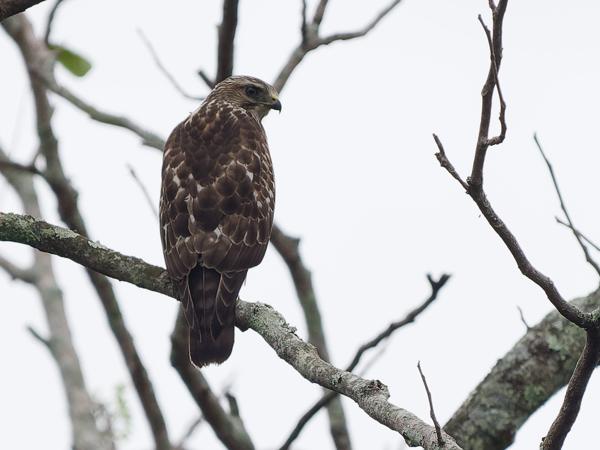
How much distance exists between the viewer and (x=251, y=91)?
8242 millimetres

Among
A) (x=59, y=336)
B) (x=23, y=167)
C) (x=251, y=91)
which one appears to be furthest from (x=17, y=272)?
(x=251, y=91)

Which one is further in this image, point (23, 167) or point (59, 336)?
point (59, 336)

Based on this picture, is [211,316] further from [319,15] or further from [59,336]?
[59,336]

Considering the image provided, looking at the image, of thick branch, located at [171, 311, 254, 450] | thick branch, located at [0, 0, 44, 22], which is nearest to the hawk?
thick branch, located at [171, 311, 254, 450]

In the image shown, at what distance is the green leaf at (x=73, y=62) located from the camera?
6.66 meters

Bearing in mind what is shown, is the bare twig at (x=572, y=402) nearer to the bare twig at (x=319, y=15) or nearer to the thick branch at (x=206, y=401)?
the thick branch at (x=206, y=401)

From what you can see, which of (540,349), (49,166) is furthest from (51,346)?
(540,349)

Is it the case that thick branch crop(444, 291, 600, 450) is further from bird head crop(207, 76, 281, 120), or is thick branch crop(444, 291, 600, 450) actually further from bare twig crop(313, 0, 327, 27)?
bird head crop(207, 76, 281, 120)

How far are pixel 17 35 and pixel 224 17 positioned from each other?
261cm

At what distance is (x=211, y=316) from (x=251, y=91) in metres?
3.14

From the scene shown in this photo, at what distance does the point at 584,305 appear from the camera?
6.03 meters

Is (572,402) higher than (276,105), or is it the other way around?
(276,105)

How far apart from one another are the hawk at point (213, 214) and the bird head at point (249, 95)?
Answer: 2.02 ft

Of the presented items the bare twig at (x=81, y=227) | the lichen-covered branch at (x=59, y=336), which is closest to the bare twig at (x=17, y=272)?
the lichen-covered branch at (x=59, y=336)
